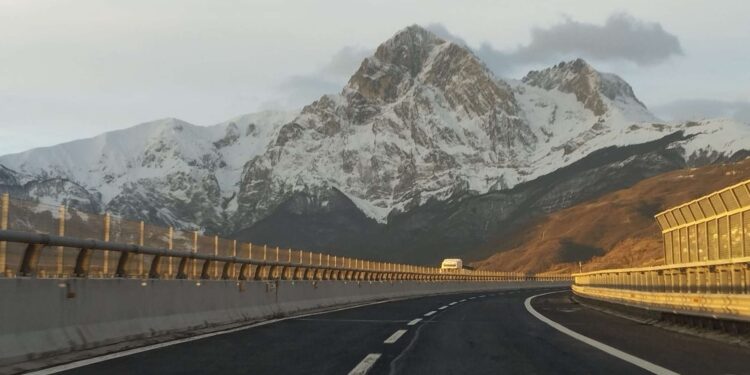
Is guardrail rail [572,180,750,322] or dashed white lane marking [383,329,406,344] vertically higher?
guardrail rail [572,180,750,322]

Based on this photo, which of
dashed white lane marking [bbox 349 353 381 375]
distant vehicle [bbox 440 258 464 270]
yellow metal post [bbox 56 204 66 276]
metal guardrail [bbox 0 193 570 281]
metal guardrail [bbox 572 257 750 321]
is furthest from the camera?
distant vehicle [bbox 440 258 464 270]

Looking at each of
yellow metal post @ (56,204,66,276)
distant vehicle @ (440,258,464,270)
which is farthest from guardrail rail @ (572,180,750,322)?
distant vehicle @ (440,258,464,270)

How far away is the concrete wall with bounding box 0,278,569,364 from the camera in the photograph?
9852 mm

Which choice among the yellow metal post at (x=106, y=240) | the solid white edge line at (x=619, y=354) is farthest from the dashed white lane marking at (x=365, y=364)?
the yellow metal post at (x=106, y=240)

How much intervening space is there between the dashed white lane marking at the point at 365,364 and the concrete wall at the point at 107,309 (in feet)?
12.3

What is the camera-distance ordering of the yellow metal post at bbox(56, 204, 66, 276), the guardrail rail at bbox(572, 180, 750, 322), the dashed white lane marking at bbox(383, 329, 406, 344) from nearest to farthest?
the yellow metal post at bbox(56, 204, 66, 276) → the dashed white lane marking at bbox(383, 329, 406, 344) → the guardrail rail at bbox(572, 180, 750, 322)

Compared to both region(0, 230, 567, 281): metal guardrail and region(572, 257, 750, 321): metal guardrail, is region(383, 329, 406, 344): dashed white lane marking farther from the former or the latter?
region(572, 257, 750, 321): metal guardrail

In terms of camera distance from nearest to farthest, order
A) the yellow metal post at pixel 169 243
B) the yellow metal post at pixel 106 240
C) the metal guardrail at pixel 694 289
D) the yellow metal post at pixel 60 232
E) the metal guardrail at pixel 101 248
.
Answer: the metal guardrail at pixel 101 248, the yellow metal post at pixel 60 232, the yellow metal post at pixel 106 240, the metal guardrail at pixel 694 289, the yellow metal post at pixel 169 243

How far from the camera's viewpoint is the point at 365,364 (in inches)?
398

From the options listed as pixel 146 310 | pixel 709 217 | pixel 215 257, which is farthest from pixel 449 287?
pixel 146 310

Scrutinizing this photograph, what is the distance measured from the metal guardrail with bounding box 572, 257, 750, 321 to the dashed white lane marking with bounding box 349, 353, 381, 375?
6.04 m

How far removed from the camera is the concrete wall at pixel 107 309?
985 centimetres

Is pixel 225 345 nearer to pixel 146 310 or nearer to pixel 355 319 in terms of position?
pixel 146 310

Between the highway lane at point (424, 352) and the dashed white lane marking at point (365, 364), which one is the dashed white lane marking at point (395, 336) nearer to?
the highway lane at point (424, 352)
